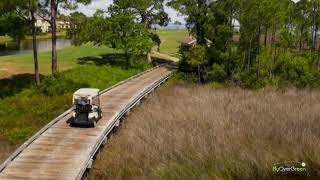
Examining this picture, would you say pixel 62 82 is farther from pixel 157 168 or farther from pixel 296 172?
pixel 296 172

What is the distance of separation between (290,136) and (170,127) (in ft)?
24.2

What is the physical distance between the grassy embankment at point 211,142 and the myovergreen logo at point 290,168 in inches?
9.6

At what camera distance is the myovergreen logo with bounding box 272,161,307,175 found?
2092 cm

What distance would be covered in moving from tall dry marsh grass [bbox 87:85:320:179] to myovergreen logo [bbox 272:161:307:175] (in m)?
0.24

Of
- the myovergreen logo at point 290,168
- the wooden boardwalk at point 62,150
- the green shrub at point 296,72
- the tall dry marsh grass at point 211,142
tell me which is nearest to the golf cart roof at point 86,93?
the wooden boardwalk at point 62,150

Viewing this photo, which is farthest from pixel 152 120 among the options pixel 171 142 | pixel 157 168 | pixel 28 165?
pixel 28 165

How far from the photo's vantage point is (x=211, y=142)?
955 inches

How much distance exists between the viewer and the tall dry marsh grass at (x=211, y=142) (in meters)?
21.2

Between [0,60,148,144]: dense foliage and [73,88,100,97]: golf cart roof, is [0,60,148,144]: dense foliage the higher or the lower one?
the lower one

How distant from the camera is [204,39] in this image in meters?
57.6

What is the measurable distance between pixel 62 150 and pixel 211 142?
798 cm

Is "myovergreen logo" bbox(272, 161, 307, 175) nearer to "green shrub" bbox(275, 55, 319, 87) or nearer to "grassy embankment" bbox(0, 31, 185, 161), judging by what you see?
"grassy embankment" bbox(0, 31, 185, 161)

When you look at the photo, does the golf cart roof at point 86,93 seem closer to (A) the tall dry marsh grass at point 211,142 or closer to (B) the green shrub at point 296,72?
(A) the tall dry marsh grass at point 211,142

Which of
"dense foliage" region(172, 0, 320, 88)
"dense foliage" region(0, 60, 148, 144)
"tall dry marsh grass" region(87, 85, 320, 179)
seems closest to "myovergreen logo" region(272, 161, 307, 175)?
"tall dry marsh grass" region(87, 85, 320, 179)
